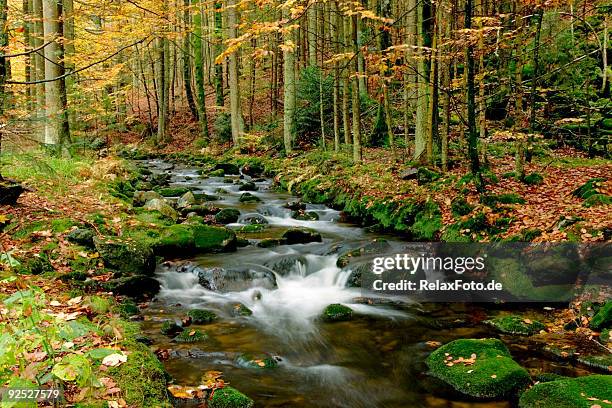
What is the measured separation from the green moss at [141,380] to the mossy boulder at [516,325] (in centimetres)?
435

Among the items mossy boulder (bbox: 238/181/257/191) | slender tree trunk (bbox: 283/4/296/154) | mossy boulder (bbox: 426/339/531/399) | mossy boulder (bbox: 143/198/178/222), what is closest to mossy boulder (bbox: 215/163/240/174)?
slender tree trunk (bbox: 283/4/296/154)

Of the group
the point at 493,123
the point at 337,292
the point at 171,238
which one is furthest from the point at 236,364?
the point at 493,123

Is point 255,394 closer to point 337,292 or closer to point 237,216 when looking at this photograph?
point 337,292

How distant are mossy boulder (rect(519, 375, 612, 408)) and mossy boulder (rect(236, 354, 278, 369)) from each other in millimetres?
2709

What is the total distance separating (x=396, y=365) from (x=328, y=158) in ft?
34.8

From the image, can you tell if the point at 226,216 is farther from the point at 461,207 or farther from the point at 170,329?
the point at 170,329

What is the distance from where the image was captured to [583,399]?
3.93 metres

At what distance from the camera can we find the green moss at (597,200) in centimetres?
748

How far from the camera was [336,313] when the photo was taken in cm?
698

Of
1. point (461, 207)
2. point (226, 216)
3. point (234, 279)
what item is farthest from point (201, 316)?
point (461, 207)

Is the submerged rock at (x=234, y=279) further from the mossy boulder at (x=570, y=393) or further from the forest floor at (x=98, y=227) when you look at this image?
the mossy boulder at (x=570, y=393)

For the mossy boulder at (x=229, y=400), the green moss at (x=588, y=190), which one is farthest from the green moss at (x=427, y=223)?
the mossy boulder at (x=229, y=400)

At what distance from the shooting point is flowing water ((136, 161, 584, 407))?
16.3ft

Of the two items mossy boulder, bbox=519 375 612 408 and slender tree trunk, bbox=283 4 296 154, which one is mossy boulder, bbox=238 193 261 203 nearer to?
slender tree trunk, bbox=283 4 296 154
